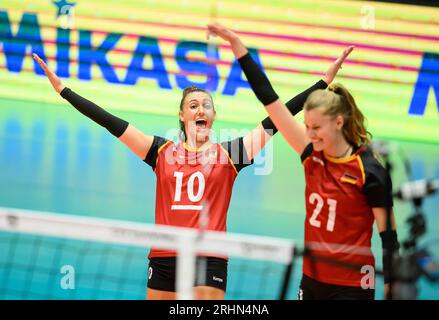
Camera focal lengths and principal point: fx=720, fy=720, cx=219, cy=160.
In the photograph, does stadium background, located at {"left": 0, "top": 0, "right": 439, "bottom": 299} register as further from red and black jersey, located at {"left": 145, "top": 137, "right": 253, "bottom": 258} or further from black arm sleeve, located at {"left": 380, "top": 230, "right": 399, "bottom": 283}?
black arm sleeve, located at {"left": 380, "top": 230, "right": 399, "bottom": 283}

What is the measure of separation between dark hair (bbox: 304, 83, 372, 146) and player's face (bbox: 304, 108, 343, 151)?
0.03 meters

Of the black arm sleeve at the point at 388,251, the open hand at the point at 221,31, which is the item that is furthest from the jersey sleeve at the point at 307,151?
the open hand at the point at 221,31

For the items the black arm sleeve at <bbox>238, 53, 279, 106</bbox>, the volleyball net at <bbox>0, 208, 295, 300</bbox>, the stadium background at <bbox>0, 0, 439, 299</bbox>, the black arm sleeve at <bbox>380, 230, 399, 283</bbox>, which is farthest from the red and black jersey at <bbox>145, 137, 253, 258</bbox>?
the stadium background at <bbox>0, 0, 439, 299</bbox>

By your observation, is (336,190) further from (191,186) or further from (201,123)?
(201,123)

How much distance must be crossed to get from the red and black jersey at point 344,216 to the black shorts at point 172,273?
710 millimetres

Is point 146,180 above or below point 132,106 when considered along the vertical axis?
below

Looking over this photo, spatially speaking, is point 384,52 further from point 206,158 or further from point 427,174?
point 206,158

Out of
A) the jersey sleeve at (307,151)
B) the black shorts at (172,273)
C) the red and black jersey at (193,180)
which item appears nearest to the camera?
the jersey sleeve at (307,151)

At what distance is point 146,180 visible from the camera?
30.8 feet

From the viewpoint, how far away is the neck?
396 centimetres

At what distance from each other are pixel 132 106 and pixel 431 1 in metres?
4.81

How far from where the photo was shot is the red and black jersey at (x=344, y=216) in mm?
3865

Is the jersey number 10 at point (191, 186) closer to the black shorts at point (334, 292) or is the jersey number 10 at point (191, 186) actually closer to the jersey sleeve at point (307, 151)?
the jersey sleeve at point (307, 151)

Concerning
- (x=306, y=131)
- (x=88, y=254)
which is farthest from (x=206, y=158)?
(x=88, y=254)
